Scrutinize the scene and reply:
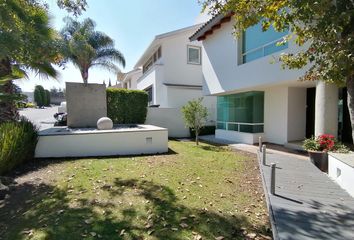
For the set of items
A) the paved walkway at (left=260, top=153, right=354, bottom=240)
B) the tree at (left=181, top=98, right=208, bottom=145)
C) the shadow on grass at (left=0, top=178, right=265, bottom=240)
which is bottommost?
the shadow on grass at (left=0, top=178, right=265, bottom=240)

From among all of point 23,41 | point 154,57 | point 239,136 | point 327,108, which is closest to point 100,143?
point 23,41

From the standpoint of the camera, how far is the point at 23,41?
23.7 ft

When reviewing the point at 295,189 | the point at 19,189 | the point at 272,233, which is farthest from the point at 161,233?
the point at 19,189

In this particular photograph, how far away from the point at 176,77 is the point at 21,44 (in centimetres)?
1398

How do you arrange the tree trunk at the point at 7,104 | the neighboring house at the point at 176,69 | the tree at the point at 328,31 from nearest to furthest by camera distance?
the tree at the point at 328,31 < the tree trunk at the point at 7,104 < the neighboring house at the point at 176,69

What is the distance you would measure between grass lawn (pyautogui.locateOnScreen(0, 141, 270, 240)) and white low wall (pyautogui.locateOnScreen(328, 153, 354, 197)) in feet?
6.48

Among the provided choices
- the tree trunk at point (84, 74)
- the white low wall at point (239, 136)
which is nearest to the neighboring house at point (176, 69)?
the white low wall at point (239, 136)

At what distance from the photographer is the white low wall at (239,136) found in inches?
533

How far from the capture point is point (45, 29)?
10.1 meters

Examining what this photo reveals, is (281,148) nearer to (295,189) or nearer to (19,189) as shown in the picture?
(295,189)

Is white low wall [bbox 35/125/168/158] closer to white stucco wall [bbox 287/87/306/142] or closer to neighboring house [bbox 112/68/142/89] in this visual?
white stucco wall [bbox 287/87/306/142]

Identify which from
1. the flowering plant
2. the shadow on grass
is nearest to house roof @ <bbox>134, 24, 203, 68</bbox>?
the flowering plant

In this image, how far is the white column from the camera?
8.21m

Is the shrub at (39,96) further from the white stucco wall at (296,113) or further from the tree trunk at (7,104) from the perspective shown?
the white stucco wall at (296,113)
